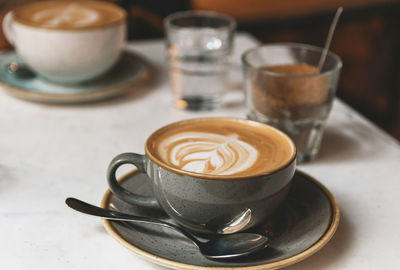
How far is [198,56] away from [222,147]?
398 millimetres

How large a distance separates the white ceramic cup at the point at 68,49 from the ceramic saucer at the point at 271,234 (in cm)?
33

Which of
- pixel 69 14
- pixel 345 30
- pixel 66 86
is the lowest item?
pixel 345 30

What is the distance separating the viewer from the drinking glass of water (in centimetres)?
89

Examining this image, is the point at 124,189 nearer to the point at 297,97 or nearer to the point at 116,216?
the point at 116,216

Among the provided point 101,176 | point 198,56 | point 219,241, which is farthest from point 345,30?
point 219,241

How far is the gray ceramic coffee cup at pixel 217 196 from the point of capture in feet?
1.57

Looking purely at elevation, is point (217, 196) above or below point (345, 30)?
above

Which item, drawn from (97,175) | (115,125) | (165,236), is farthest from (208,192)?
(115,125)

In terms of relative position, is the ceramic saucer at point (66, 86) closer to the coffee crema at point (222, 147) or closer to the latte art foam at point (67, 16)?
the latte art foam at point (67, 16)

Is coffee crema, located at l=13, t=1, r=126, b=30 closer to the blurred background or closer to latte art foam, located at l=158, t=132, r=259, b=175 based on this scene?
latte art foam, located at l=158, t=132, r=259, b=175

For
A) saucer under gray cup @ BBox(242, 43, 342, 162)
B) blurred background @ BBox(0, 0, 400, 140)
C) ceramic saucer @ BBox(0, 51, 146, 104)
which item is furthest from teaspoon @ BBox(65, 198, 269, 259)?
blurred background @ BBox(0, 0, 400, 140)

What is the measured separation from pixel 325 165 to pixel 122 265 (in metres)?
0.32

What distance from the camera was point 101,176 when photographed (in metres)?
0.66

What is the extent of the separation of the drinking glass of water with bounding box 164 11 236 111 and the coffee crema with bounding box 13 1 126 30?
99 mm
